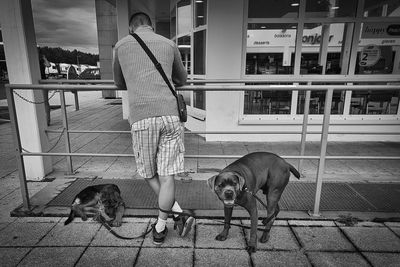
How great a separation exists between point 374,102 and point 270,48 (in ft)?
9.63

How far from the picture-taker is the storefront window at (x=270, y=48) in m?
5.92

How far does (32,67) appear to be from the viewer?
12.3 ft

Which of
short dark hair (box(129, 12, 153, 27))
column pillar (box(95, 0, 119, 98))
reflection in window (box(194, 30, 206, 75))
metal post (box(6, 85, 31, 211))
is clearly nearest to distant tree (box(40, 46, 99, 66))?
column pillar (box(95, 0, 119, 98))

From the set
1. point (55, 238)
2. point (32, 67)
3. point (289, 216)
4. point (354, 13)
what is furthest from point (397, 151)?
point (32, 67)

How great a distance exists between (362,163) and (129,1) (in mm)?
7404

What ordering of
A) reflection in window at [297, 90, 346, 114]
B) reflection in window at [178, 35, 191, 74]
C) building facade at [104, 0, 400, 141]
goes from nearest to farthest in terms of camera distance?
1. building facade at [104, 0, 400, 141]
2. reflection in window at [297, 90, 346, 114]
3. reflection in window at [178, 35, 191, 74]

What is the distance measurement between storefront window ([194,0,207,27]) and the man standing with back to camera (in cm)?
434

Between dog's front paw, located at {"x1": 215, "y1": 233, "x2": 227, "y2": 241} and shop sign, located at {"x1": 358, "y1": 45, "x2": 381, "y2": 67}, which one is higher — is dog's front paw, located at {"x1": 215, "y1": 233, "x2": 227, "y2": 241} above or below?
below

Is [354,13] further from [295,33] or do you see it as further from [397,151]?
[397,151]

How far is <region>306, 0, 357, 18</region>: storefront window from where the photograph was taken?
5.83 meters

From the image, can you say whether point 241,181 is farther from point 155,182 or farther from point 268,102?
point 268,102

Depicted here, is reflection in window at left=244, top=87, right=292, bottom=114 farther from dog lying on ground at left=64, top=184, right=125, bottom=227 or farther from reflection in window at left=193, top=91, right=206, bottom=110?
dog lying on ground at left=64, top=184, right=125, bottom=227

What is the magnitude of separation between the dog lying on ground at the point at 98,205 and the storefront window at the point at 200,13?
187 inches

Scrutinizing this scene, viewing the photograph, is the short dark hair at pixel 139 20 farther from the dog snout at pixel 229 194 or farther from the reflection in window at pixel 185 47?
the reflection in window at pixel 185 47
